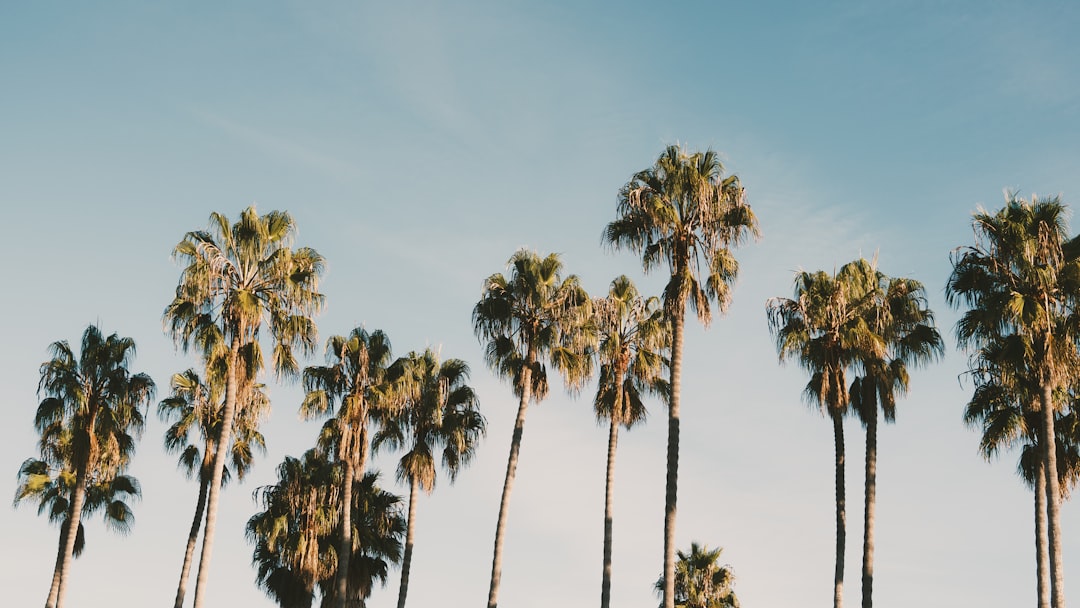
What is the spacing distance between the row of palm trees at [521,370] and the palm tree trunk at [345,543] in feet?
0.29

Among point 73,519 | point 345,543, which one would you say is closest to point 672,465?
point 345,543

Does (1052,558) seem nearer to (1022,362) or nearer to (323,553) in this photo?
(1022,362)

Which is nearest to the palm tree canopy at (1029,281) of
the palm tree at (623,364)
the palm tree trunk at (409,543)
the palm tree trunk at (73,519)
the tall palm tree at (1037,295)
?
the tall palm tree at (1037,295)

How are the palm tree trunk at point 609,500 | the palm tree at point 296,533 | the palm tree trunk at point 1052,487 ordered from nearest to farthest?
1. the palm tree trunk at point 1052,487
2. the palm tree trunk at point 609,500
3. the palm tree at point 296,533

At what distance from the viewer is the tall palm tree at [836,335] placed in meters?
37.0

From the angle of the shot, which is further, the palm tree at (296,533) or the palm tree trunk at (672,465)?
the palm tree at (296,533)

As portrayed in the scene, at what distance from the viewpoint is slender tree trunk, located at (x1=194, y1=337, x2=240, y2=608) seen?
1359 inches

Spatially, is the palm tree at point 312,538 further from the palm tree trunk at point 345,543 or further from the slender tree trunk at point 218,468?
the slender tree trunk at point 218,468

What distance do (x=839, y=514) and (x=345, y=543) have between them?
1910 centimetres

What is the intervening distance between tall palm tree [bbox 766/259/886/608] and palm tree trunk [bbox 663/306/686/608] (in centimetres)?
544

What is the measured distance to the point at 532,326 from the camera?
40125 millimetres

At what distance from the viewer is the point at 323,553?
145 feet

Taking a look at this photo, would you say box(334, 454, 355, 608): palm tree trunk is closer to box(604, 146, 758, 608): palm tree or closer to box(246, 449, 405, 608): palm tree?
box(246, 449, 405, 608): palm tree

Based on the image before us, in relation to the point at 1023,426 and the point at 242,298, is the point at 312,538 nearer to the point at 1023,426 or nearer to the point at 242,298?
the point at 242,298
